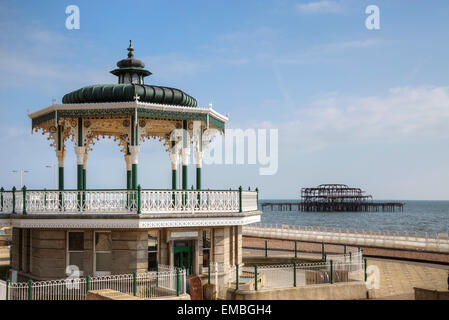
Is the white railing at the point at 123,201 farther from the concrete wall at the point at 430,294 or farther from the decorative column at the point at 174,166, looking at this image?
the concrete wall at the point at 430,294

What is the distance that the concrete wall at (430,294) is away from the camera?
1858 cm

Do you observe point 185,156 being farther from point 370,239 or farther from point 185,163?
point 370,239

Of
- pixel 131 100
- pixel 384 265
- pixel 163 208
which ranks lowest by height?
pixel 384 265

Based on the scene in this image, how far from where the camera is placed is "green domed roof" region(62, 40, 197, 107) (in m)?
22.9

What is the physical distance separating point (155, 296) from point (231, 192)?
19.0 feet

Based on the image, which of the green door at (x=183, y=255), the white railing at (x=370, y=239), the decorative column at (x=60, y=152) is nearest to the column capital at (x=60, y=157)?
the decorative column at (x=60, y=152)

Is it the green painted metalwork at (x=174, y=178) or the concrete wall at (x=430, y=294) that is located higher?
the green painted metalwork at (x=174, y=178)

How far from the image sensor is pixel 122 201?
2030 cm

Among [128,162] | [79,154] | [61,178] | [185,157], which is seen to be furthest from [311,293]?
[61,178]

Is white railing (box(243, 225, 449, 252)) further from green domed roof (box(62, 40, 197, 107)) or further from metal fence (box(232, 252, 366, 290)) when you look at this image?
green domed roof (box(62, 40, 197, 107))

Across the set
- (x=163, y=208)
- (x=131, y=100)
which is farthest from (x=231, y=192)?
(x=131, y=100)

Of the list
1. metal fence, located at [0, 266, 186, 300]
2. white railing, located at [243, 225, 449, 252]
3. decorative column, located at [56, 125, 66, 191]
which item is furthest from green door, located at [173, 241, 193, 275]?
white railing, located at [243, 225, 449, 252]

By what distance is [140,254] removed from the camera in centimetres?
2059

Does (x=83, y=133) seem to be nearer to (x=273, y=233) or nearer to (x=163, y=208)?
(x=163, y=208)
